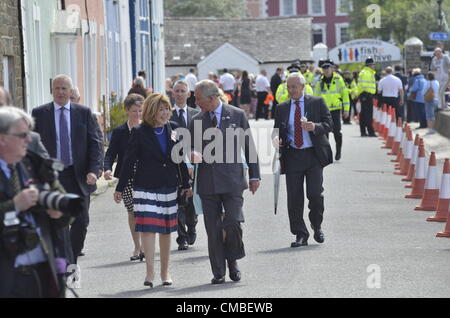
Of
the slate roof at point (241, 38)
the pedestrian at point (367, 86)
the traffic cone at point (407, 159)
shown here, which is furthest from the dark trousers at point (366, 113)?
the slate roof at point (241, 38)

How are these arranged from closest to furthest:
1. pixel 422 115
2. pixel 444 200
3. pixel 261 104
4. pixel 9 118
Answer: pixel 9 118
pixel 444 200
pixel 422 115
pixel 261 104

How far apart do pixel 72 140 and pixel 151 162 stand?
872 mm

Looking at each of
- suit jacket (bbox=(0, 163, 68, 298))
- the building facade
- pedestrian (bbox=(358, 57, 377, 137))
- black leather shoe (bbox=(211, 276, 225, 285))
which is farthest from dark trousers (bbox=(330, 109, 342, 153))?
the building facade

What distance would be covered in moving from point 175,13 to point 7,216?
108 meters

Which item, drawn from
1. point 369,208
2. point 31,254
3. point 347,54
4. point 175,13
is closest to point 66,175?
point 31,254

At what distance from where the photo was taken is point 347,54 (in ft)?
178

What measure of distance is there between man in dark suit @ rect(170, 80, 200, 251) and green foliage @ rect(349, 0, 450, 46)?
63.3 meters

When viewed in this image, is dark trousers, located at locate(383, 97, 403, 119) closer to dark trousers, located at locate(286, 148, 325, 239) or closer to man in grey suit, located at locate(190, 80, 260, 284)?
dark trousers, located at locate(286, 148, 325, 239)

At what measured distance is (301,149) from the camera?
1327 cm

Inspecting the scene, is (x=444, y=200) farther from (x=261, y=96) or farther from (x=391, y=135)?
(x=261, y=96)

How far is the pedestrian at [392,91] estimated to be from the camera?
32594mm

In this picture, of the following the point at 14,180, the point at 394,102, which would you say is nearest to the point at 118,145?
the point at 14,180

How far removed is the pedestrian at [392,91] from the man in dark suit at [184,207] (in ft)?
64.3
